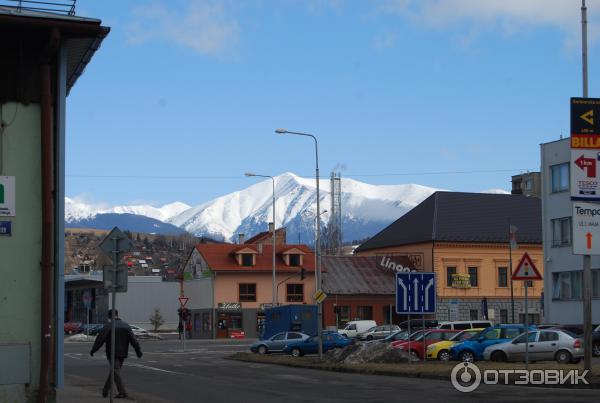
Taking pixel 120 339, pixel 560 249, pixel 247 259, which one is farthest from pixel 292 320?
pixel 120 339

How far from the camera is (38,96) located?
721 inches

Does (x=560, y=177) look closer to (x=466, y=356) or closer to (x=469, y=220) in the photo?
(x=466, y=356)

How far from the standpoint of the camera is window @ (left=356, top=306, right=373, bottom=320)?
280ft

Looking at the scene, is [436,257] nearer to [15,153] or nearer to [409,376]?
[409,376]

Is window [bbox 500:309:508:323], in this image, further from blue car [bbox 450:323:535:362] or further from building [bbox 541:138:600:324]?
blue car [bbox 450:323:535:362]

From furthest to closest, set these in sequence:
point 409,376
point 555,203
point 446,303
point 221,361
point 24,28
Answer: point 446,303 < point 555,203 < point 221,361 < point 409,376 < point 24,28

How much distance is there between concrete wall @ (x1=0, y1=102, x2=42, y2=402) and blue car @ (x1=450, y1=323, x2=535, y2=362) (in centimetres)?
2187

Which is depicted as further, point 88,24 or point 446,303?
point 446,303

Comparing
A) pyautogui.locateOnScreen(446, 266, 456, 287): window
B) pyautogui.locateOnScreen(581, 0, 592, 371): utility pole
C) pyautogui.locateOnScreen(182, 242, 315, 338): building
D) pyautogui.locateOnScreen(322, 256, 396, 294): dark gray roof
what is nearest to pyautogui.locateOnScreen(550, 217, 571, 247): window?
pyautogui.locateOnScreen(446, 266, 456, 287): window

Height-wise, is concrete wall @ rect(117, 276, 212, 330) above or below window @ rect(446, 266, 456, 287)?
below

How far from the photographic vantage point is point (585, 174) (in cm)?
2498

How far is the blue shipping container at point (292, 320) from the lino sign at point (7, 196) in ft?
144

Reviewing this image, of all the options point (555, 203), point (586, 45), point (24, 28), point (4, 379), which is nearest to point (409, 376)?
point (586, 45)

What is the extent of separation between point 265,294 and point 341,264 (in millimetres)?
7025
